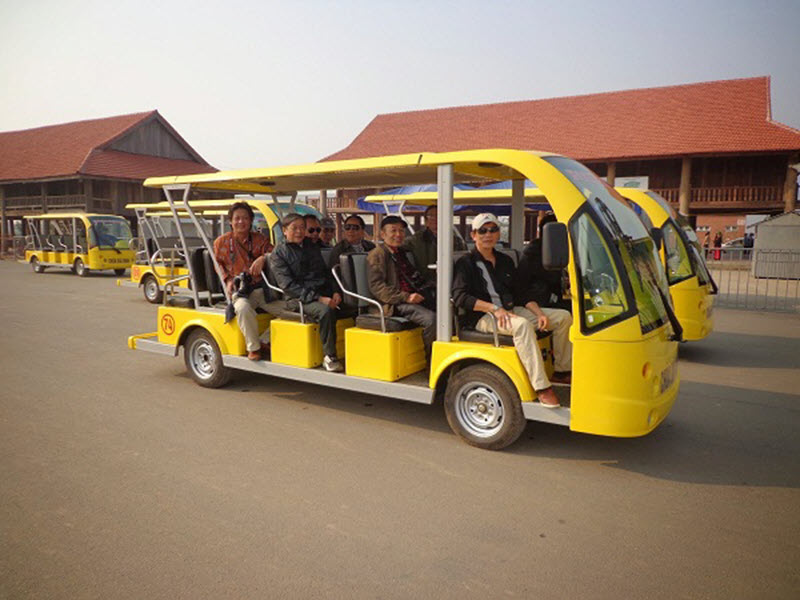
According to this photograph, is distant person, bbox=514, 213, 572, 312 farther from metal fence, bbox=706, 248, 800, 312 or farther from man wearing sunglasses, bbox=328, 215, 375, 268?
metal fence, bbox=706, 248, 800, 312

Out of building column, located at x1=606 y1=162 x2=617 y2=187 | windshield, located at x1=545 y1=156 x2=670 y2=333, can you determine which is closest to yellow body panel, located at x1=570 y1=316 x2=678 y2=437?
windshield, located at x1=545 y1=156 x2=670 y2=333

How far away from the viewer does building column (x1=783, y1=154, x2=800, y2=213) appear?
76.6 feet

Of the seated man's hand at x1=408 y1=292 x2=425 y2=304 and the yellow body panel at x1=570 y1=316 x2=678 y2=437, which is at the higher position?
the seated man's hand at x1=408 y1=292 x2=425 y2=304

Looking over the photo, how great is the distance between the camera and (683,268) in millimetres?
8055

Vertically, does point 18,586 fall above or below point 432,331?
below

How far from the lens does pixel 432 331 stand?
5051 mm

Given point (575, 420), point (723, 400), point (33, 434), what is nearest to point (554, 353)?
point (575, 420)

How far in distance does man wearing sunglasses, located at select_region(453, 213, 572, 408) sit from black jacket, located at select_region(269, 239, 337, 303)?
5.46 feet

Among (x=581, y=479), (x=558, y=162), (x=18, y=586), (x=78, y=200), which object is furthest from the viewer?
(x=78, y=200)

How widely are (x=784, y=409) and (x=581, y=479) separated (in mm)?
2949

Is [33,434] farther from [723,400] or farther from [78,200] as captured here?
[78,200]

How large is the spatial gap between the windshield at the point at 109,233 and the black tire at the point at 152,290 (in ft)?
25.6

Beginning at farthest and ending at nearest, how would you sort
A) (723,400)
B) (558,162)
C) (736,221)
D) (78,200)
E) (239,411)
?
(736,221)
(78,200)
(723,400)
(239,411)
(558,162)

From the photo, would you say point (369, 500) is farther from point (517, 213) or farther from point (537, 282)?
point (517, 213)
